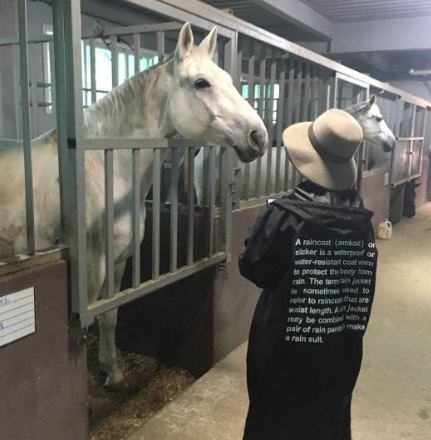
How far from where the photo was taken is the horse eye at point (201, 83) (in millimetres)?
1886

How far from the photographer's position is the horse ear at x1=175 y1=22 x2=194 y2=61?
184cm

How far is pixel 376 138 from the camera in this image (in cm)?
522

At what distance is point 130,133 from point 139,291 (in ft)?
2.26

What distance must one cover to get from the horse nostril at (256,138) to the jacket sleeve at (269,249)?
0.58 m

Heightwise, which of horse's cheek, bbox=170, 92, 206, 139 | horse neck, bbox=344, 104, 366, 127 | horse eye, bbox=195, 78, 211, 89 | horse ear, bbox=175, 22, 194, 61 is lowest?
horse's cheek, bbox=170, 92, 206, 139

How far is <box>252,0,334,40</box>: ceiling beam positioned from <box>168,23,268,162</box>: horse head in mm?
3575

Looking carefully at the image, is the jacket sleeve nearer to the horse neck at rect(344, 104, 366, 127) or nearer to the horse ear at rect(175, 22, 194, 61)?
the horse ear at rect(175, 22, 194, 61)

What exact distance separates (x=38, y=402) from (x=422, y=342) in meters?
2.44

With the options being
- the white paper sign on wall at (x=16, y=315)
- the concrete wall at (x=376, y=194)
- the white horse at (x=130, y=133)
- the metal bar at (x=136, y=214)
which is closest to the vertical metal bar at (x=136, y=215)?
the metal bar at (x=136, y=214)

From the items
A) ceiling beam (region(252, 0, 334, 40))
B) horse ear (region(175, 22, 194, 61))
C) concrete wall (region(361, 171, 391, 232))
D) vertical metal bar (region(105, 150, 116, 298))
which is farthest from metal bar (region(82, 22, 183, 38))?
concrete wall (region(361, 171, 391, 232))

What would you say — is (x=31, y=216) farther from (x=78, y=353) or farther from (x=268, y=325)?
(x=268, y=325)

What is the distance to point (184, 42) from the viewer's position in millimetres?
1880

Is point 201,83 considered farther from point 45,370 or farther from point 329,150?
point 45,370

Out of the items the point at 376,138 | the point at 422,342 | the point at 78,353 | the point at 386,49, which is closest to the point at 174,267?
the point at 78,353
